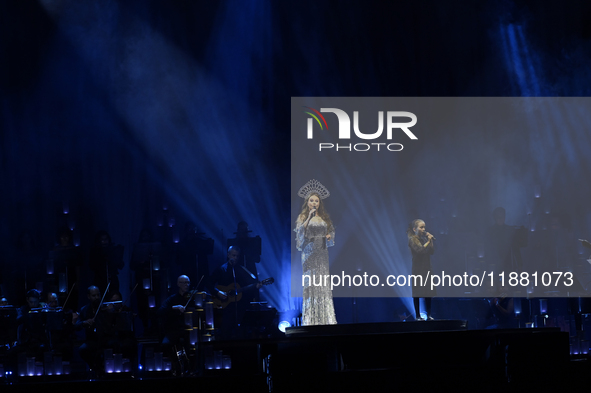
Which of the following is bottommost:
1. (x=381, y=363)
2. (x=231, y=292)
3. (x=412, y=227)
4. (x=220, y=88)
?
(x=381, y=363)

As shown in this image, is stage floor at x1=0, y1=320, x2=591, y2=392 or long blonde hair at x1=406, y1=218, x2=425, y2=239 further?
long blonde hair at x1=406, y1=218, x2=425, y2=239

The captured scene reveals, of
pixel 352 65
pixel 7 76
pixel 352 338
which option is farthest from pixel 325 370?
pixel 7 76

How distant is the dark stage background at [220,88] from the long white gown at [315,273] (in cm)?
126

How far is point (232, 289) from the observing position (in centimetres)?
808

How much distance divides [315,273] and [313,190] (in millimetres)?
1080

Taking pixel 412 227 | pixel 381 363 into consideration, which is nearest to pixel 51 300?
pixel 381 363

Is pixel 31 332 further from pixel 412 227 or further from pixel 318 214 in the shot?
pixel 412 227

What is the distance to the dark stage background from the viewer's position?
8.77m

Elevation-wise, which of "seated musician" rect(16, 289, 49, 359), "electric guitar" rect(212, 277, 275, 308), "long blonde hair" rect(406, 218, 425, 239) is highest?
"long blonde hair" rect(406, 218, 425, 239)

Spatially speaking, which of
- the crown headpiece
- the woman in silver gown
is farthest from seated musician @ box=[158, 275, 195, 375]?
the crown headpiece

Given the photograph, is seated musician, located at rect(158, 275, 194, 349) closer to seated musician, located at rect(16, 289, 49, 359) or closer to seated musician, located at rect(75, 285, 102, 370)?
seated musician, located at rect(75, 285, 102, 370)

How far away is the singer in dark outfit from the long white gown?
3.88 ft

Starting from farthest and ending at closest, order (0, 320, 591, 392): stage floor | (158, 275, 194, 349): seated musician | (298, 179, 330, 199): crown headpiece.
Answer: (298, 179, 330, 199): crown headpiece < (158, 275, 194, 349): seated musician < (0, 320, 591, 392): stage floor

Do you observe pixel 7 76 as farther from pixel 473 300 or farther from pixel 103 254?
pixel 473 300
